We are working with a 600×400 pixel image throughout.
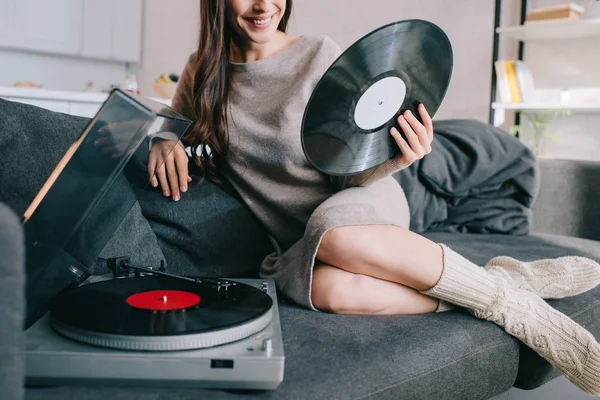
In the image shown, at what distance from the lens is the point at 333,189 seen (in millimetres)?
1252

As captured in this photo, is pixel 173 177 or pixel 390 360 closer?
pixel 390 360

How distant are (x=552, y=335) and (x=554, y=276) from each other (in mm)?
195

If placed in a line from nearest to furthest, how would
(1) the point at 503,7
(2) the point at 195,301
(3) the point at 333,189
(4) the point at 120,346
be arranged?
1. (4) the point at 120,346
2. (2) the point at 195,301
3. (3) the point at 333,189
4. (1) the point at 503,7

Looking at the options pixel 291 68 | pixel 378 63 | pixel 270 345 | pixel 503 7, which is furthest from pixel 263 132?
pixel 503 7

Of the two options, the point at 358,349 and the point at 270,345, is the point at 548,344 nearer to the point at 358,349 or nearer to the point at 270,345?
the point at 358,349

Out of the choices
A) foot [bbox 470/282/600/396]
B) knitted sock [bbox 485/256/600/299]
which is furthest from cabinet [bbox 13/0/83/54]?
foot [bbox 470/282/600/396]

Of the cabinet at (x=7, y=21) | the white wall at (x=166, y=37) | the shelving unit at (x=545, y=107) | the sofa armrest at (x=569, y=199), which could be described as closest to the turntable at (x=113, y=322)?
the sofa armrest at (x=569, y=199)

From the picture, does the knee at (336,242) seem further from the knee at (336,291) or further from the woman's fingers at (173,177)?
the woman's fingers at (173,177)

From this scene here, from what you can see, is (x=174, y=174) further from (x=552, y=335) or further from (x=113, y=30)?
(x=113, y=30)

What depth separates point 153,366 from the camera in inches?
23.7

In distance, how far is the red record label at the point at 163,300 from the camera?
0.70 meters

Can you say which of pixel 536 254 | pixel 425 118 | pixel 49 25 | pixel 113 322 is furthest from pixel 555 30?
pixel 113 322

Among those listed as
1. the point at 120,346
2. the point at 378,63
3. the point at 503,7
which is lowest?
the point at 120,346

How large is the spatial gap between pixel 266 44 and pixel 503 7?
A: 7.91 ft
